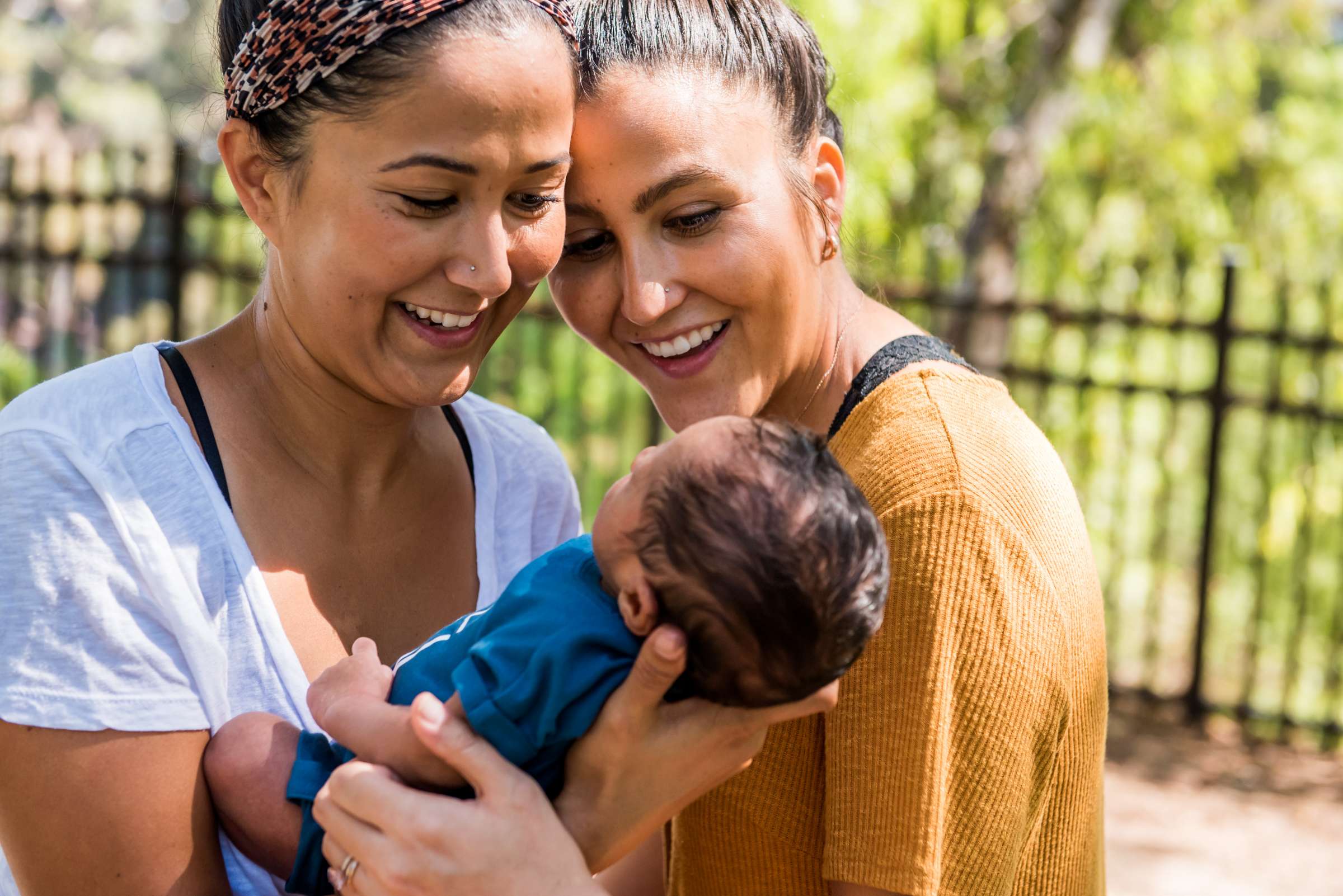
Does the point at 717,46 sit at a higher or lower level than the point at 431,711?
higher

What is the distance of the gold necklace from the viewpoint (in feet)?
8.34

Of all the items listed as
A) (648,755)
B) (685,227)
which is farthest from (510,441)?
(648,755)

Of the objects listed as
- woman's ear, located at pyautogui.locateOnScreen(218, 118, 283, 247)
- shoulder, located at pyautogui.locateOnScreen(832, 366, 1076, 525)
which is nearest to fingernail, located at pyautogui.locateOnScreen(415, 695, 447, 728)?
shoulder, located at pyautogui.locateOnScreen(832, 366, 1076, 525)

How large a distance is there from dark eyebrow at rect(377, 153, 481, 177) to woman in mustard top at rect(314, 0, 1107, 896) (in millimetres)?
306

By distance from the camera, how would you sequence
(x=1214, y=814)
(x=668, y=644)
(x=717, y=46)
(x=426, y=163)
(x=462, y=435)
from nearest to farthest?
(x=668, y=644), (x=426, y=163), (x=717, y=46), (x=462, y=435), (x=1214, y=814)

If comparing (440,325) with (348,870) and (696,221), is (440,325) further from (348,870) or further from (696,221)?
(348,870)

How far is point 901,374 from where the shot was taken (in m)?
2.28

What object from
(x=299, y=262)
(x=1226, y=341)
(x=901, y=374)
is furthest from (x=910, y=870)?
(x=1226, y=341)

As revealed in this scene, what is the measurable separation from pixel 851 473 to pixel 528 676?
0.65m

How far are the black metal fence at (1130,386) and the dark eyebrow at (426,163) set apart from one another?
5.34m

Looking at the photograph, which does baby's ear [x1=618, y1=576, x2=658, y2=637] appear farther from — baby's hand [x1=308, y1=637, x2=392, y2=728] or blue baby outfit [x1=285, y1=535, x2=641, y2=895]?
baby's hand [x1=308, y1=637, x2=392, y2=728]

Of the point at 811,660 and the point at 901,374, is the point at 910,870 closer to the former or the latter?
the point at 811,660

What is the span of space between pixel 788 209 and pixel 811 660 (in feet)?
3.22

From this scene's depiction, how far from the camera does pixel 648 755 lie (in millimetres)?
2041
